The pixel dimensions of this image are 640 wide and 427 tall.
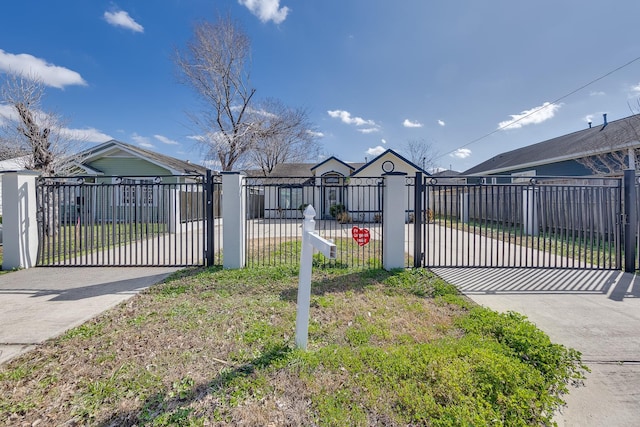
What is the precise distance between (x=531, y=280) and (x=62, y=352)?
7.21 m

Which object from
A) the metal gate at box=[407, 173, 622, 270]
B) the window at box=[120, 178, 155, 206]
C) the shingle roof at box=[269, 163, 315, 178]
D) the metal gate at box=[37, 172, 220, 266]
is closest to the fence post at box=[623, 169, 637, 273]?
the metal gate at box=[407, 173, 622, 270]

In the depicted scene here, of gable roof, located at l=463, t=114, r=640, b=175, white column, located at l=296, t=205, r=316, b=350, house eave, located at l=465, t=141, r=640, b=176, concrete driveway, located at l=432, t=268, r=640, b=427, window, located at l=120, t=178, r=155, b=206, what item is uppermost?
gable roof, located at l=463, t=114, r=640, b=175

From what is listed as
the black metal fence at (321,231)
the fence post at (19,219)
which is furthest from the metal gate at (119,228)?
the black metal fence at (321,231)

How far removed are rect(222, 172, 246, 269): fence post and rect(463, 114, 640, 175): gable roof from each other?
1377 centimetres

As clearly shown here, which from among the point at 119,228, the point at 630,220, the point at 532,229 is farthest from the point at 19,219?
the point at 630,220

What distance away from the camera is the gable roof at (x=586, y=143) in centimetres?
1105

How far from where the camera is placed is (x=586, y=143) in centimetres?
1311

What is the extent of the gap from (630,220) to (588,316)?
3.52 metres

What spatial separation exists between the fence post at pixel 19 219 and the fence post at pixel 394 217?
25.0 feet

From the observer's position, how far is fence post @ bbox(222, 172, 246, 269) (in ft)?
19.0

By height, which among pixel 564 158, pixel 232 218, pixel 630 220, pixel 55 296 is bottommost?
pixel 55 296

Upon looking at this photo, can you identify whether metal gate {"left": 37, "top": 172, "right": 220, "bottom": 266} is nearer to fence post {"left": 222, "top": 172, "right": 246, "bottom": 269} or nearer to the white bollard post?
fence post {"left": 222, "top": 172, "right": 246, "bottom": 269}

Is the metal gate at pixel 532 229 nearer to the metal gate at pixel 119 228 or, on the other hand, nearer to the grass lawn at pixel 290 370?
the grass lawn at pixel 290 370

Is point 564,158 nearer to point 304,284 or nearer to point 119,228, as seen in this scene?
point 304,284
